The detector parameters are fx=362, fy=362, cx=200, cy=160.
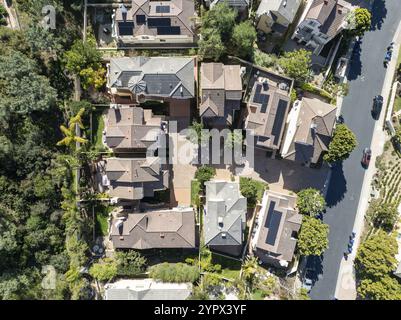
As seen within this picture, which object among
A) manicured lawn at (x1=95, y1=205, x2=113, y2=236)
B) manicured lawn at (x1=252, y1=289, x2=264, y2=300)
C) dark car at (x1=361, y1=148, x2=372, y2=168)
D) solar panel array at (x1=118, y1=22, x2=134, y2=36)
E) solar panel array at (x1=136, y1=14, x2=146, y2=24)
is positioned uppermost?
solar panel array at (x1=136, y1=14, x2=146, y2=24)

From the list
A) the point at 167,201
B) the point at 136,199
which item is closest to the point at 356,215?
the point at 167,201

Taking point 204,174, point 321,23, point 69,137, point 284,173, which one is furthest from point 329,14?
point 69,137

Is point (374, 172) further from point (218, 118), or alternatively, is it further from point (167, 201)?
point (167, 201)

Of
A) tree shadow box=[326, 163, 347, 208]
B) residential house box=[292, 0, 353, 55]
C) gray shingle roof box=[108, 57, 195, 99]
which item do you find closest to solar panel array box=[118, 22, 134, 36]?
gray shingle roof box=[108, 57, 195, 99]

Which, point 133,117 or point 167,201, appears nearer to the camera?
point 133,117

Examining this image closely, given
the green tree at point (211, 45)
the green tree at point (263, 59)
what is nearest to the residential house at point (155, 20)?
the green tree at point (211, 45)

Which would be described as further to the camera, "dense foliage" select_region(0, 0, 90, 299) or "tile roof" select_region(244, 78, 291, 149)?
"tile roof" select_region(244, 78, 291, 149)

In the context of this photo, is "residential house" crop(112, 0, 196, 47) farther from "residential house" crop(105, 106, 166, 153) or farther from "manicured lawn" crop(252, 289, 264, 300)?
"manicured lawn" crop(252, 289, 264, 300)
